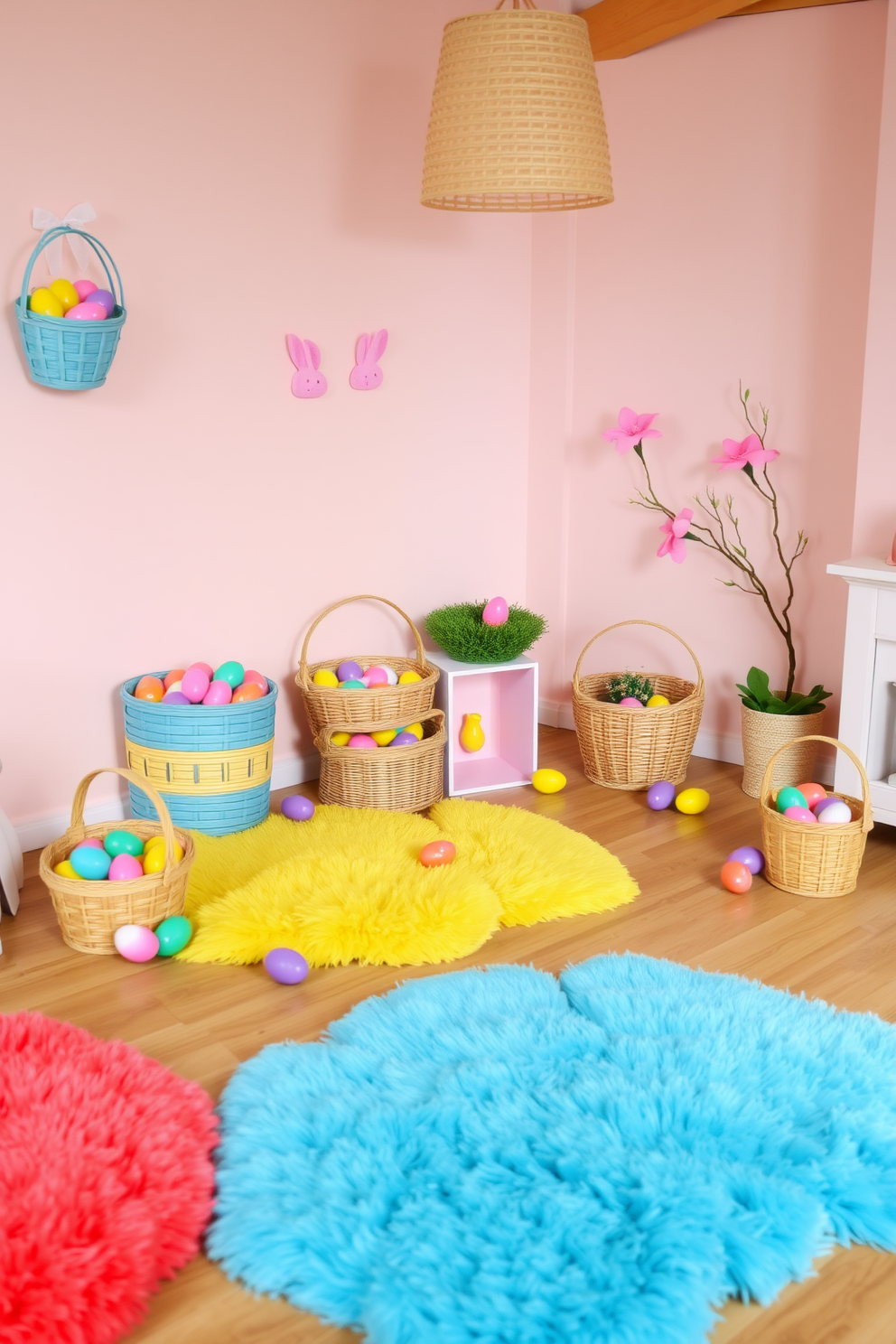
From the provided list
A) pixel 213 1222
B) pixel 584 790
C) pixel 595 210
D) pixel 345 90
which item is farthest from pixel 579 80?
pixel 213 1222

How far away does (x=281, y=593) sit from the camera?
11.7 feet

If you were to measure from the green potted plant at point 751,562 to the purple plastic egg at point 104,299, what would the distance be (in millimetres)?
1628

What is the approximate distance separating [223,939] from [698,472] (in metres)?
2.22

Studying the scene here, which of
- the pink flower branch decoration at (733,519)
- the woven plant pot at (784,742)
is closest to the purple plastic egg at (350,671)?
the pink flower branch decoration at (733,519)

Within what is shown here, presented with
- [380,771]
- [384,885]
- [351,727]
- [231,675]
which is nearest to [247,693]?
[231,675]

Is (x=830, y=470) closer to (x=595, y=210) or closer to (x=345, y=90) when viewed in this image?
(x=595, y=210)

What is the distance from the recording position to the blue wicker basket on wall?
2.76m

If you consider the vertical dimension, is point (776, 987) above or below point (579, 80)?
below

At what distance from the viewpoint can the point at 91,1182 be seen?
1.67 meters

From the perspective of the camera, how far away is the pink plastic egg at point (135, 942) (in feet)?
8.05

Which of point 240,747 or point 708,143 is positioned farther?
point 708,143

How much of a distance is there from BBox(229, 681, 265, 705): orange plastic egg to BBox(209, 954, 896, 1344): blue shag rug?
3.70 feet

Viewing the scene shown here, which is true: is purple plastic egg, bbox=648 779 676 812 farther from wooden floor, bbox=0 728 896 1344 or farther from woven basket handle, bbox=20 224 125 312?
woven basket handle, bbox=20 224 125 312

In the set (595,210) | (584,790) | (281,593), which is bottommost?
(584,790)
